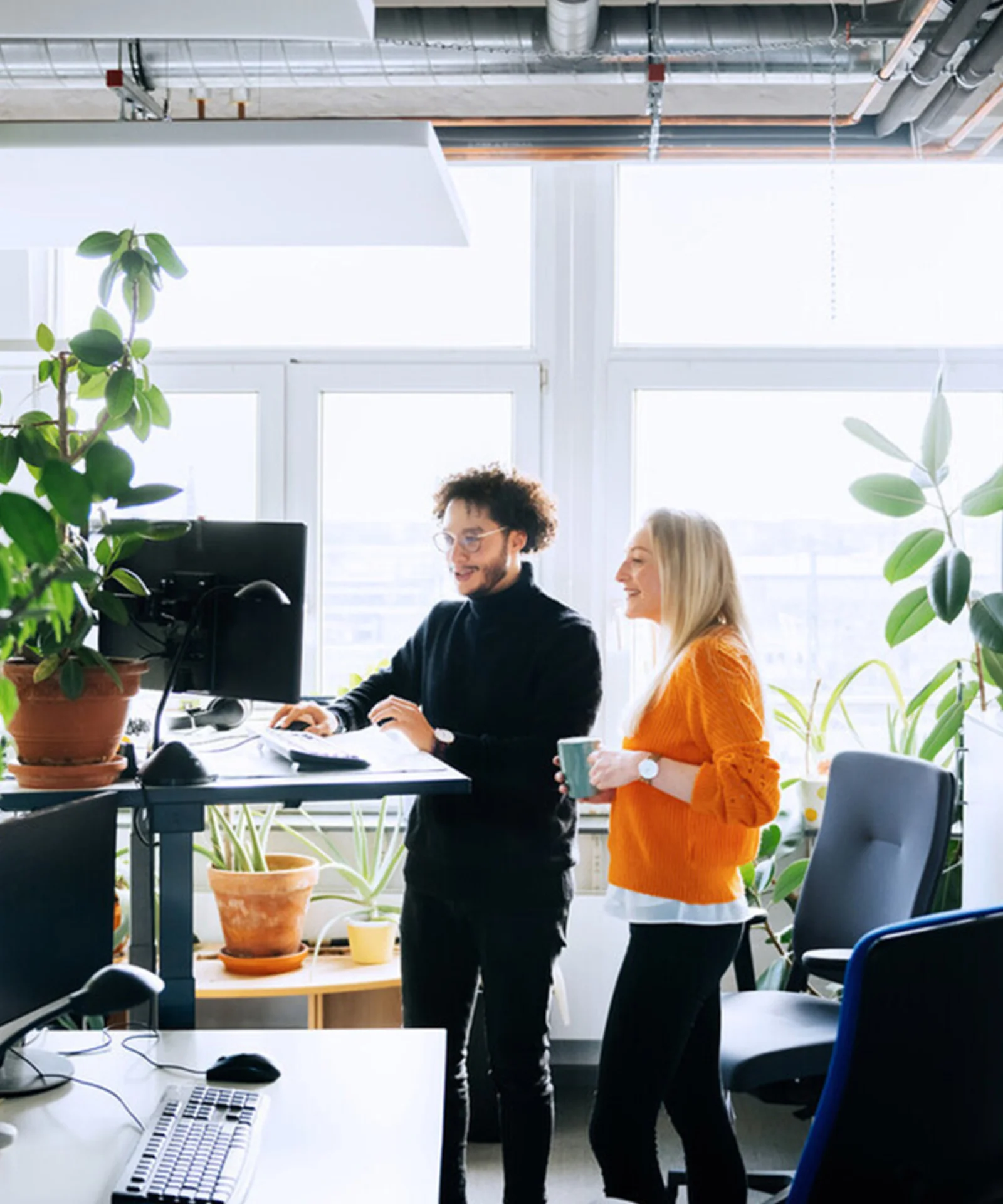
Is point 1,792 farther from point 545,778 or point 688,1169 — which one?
point 688,1169

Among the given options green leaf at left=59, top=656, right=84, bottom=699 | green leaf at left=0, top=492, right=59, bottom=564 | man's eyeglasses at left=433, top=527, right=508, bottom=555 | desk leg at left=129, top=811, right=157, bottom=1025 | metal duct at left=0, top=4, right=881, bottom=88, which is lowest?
desk leg at left=129, top=811, right=157, bottom=1025

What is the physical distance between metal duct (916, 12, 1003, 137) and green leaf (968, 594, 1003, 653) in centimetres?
124

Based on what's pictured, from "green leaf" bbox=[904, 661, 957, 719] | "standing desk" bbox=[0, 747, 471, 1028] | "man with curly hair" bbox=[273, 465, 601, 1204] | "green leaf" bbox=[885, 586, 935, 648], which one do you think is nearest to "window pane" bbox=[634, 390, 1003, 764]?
"green leaf" bbox=[904, 661, 957, 719]

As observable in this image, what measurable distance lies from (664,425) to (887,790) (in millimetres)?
1548

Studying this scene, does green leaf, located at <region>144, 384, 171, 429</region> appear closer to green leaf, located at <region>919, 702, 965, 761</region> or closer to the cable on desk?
the cable on desk

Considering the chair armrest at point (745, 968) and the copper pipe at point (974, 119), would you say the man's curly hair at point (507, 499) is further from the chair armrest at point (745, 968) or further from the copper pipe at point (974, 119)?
the copper pipe at point (974, 119)

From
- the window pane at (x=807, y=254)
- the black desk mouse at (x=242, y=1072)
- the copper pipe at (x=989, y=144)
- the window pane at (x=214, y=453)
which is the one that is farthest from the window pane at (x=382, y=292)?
the black desk mouse at (x=242, y=1072)

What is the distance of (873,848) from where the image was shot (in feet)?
9.19

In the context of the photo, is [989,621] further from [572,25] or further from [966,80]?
[572,25]

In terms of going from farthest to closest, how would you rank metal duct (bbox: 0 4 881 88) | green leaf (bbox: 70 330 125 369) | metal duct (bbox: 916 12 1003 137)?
metal duct (bbox: 0 4 881 88) < metal duct (bbox: 916 12 1003 137) < green leaf (bbox: 70 330 125 369)

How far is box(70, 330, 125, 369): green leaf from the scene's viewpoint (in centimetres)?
183

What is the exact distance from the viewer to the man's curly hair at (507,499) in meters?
2.54

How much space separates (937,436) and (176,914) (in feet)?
7.69

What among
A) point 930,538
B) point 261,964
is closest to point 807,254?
point 930,538
